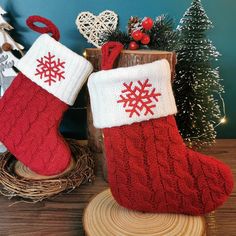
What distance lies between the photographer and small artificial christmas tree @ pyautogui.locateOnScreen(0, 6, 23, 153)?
1.16 meters

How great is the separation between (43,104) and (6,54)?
32 cm

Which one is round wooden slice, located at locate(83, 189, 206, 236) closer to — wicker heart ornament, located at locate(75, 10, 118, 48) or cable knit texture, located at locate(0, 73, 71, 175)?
cable knit texture, located at locate(0, 73, 71, 175)

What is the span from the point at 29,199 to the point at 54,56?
1.58 feet

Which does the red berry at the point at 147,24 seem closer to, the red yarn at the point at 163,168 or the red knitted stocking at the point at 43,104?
the red knitted stocking at the point at 43,104

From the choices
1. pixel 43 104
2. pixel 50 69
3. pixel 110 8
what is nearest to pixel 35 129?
pixel 43 104

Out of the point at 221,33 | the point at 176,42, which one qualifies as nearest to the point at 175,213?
the point at 176,42

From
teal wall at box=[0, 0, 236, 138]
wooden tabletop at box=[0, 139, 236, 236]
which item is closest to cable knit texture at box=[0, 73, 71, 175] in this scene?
wooden tabletop at box=[0, 139, 236, 236]

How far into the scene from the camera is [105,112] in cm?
79

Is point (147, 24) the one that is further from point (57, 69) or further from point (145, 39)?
point (57, 69)

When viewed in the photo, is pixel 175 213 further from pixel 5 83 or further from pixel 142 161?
pixel 5 83

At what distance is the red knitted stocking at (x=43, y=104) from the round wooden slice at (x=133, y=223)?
24 centimetres

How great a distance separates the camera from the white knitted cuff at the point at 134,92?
2.52 feet

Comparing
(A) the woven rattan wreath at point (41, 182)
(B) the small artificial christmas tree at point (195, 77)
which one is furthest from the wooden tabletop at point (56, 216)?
(B) the small artificial christmas tree at point (195, 77)

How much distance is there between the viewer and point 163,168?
2.60ft
